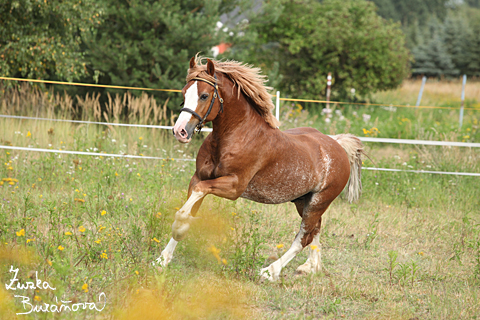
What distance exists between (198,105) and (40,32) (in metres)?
6.01

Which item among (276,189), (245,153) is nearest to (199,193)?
(245,153)

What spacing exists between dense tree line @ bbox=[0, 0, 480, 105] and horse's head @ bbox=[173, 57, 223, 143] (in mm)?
5009

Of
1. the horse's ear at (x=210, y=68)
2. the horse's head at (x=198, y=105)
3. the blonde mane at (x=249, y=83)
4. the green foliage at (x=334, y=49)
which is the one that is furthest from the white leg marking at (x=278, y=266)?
the green foliage at (x=334, y=49)

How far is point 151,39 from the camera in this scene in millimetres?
9773

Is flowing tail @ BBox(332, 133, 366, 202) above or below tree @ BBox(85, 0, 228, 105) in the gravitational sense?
below

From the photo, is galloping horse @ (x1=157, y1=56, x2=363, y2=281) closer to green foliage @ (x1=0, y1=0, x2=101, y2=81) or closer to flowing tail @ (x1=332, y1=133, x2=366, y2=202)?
flowing tail @ (x1=332, y1=133, x2=366, y2=202)

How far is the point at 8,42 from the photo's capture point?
301 inches

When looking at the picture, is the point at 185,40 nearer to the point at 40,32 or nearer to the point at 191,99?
the point at 40,32

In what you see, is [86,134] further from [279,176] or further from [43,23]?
[279,176]

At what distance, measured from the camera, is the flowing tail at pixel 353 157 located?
15.5 feet

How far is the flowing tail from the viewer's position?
4.72m

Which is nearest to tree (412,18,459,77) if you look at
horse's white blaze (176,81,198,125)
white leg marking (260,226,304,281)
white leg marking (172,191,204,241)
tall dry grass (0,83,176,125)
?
tall dry grass (0,83,176,125)

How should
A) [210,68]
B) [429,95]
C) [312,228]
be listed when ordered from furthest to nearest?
[429,95] < [312,228] < [210,68]

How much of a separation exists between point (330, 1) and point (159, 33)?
23.5ft
